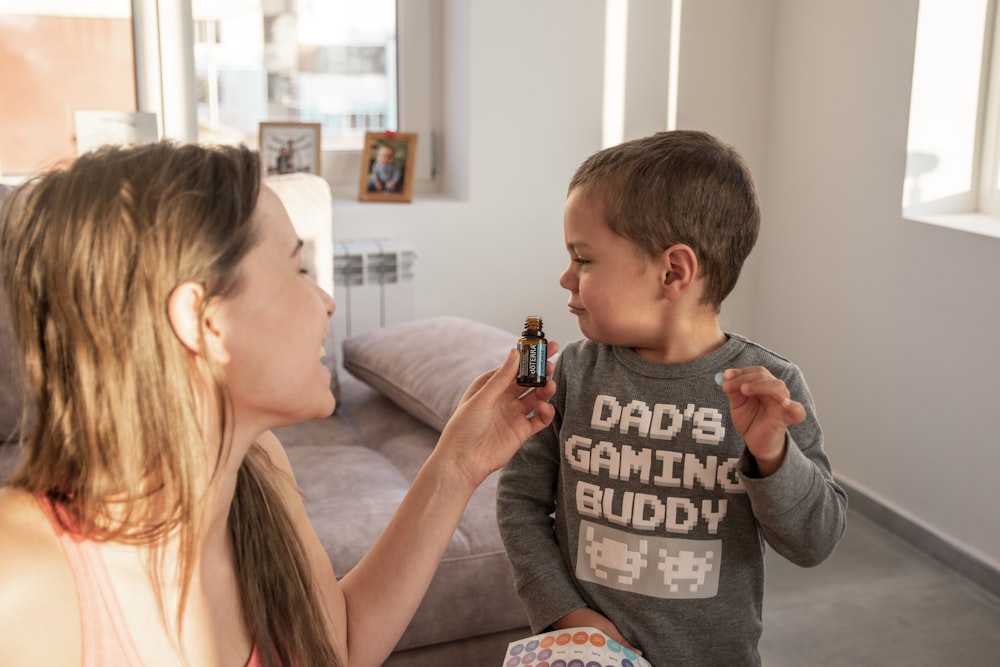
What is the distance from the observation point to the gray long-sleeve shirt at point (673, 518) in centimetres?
124

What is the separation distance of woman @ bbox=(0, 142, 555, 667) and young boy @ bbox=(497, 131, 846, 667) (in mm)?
390

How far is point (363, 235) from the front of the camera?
3258 millimetres

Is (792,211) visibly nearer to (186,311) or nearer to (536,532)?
(536,532)

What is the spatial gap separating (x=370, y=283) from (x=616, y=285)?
1979 mm

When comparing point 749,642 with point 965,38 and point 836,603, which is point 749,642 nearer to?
point 836,603

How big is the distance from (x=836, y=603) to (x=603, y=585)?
4.79 ft

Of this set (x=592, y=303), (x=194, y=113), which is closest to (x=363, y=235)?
(x=194, y=113)

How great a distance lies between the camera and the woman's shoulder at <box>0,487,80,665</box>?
32.4 inches

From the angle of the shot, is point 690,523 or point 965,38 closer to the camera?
point 690,523

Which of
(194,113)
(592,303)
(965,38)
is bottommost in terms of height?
(592,303)

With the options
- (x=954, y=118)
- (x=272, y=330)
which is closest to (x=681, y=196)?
(x=272, y=330)

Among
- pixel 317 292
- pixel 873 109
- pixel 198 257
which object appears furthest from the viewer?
pixel 873 109

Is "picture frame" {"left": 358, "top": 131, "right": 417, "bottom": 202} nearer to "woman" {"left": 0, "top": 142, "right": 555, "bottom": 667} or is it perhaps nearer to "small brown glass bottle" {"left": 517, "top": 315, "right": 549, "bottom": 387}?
"small brown glass bottle" {"left": 517, "top": 315, "right": 549, "bottom": 387}

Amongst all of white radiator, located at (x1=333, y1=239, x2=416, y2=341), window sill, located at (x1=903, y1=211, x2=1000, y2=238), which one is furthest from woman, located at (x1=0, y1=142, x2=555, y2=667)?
white radiator, located at (x1=333, y1=239, x2=416, y2=341)
